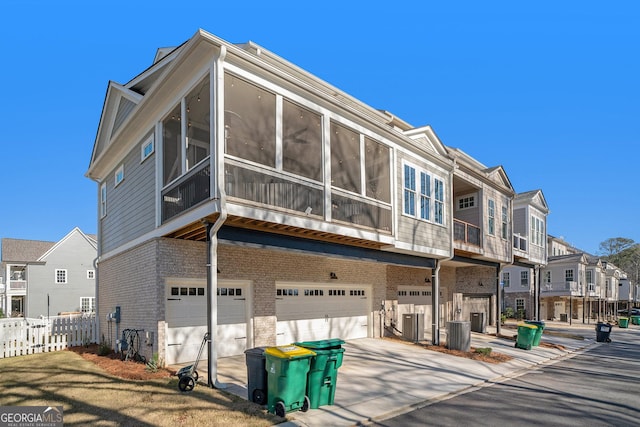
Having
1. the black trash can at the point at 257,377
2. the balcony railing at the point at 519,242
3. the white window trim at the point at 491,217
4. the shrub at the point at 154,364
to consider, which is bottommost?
the shrub at the point at 154,364

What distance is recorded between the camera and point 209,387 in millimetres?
8125

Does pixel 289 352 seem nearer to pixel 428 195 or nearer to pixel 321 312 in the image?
pixel 321 312

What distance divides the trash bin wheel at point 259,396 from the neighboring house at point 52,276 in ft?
127

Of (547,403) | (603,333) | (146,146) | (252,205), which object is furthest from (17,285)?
(603,333)

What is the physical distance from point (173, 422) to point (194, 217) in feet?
12.9

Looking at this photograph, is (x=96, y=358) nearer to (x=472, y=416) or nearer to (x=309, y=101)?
(x=309, y=101)

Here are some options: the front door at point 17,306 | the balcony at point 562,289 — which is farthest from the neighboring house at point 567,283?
the front door at point 17,306

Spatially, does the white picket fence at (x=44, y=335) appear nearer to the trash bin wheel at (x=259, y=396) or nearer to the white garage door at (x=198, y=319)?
the white garage door at (x=198, y=319)

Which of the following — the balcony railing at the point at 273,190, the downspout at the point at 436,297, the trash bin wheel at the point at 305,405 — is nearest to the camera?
the trash bin wheel at the point at 305,405

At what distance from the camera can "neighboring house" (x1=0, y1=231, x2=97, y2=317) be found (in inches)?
1522

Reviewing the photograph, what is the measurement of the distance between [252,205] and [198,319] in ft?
13.0

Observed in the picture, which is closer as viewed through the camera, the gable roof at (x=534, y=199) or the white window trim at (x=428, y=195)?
the white window trim at (x=428, y=195)

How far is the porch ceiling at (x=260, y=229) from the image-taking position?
29.8ft

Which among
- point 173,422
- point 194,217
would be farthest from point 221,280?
point 173,422
